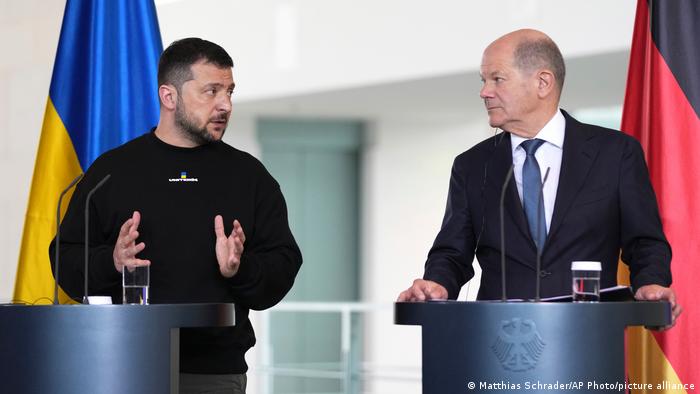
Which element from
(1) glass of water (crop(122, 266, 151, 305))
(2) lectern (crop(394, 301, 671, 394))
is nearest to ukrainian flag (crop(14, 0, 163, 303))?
(1) glass of water (crop(122, 266, 151, 305))

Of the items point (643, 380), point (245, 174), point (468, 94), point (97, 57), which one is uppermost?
point (468, 94)

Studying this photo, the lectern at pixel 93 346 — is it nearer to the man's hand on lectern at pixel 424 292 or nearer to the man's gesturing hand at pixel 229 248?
the man's gesturing hand at pixel 229 248

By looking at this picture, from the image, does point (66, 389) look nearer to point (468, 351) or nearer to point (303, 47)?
point (468, 351)

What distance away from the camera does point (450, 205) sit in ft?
11.8

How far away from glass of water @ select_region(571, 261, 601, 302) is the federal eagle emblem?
221 millimetres

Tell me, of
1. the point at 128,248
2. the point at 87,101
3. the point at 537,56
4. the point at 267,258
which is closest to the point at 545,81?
the point at 537,56

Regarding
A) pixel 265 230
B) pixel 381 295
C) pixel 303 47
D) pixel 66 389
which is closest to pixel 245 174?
pixel 265 230

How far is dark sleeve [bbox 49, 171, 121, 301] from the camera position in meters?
3.37

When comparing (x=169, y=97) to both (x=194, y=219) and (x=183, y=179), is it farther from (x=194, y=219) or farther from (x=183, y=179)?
(x=194, y=219)

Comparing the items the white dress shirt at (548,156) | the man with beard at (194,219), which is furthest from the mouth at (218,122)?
the white dress shirt at (548,156)

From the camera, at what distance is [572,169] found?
11.2 ft

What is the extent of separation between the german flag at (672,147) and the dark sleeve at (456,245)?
76 centimetres

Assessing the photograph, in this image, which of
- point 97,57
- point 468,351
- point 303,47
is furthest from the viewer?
point 303,47

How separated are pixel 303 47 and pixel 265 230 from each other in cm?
532
